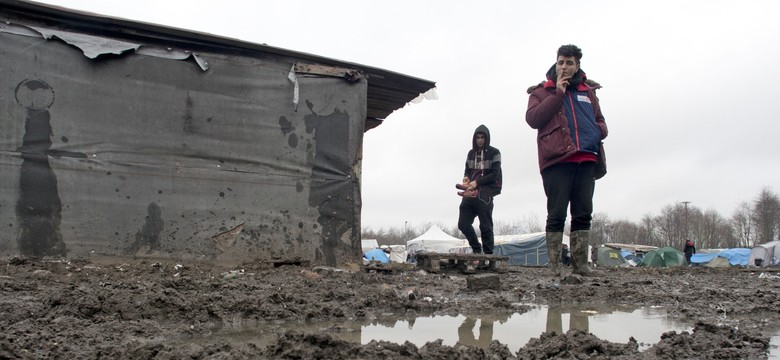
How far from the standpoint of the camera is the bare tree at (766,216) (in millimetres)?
62375

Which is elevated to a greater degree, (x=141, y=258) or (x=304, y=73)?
(x=304, y=73)

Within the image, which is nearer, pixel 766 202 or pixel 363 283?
pixel 363 283

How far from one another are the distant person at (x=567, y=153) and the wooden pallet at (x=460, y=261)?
1405 millimetres

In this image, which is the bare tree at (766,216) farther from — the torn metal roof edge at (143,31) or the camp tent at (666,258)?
the torn metal roof edge at (143,31)

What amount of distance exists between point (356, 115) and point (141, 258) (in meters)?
2.65

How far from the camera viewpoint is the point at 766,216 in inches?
2507

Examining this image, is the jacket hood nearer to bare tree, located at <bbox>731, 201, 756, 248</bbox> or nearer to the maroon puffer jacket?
the maroon puffer jacket

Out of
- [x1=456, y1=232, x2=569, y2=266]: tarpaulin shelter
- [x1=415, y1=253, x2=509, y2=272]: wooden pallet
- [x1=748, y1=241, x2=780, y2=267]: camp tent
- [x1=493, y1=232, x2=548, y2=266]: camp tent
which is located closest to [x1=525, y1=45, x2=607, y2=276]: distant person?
[x1=415, y1=253, x2=509, y2=272]: wooden pallet

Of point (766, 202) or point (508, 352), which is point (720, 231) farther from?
point (508, 352)

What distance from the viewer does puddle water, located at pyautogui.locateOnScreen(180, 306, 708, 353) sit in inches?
87.0

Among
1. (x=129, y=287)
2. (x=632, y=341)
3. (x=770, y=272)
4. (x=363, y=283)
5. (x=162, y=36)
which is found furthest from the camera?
(x=770, y=272)

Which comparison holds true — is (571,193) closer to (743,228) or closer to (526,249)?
(526,249)


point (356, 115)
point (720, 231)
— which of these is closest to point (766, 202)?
point (720, 231)

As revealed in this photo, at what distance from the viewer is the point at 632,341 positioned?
204cm
